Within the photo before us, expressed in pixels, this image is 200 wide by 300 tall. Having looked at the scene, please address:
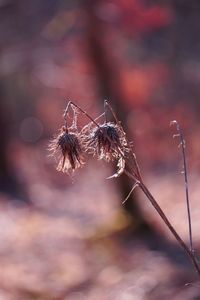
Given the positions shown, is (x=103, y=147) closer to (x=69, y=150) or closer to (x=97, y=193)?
(x=69, y=150)

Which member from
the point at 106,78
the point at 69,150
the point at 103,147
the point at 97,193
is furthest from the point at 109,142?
the point at 97,193

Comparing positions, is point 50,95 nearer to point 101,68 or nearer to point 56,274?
point 101,68

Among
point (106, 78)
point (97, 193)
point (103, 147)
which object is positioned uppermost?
point (97, 193)

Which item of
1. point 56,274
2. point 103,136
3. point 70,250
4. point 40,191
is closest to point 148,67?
point 40,191

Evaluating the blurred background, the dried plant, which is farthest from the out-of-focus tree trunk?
the dried plant

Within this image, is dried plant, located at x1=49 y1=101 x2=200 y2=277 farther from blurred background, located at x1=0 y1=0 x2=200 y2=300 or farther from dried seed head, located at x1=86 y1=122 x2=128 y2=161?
blurred background, located at x1=0 y1=0 x2=200 y2=300

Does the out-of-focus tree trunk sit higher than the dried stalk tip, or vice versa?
the out-of-focus tree trunk
